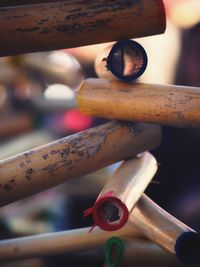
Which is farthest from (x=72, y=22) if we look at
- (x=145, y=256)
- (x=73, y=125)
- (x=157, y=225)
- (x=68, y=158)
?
(x=73, y=125)

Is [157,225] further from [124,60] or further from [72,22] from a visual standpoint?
[72,22]

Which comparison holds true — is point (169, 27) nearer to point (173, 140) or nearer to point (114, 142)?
point (173, 140)

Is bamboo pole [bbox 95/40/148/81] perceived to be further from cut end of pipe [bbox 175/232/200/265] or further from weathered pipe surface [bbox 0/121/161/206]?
cut end of pipe [bbox 175/232/200/265]

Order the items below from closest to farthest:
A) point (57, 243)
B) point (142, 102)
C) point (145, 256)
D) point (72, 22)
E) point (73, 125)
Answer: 1. point (72, 22)
2. point (142, 102)
3. point (145, 256)
4. point (57, 243)
5. point (73, 125)

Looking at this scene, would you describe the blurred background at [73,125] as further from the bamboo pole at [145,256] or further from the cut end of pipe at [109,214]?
the cut end of pipe at [109,214]

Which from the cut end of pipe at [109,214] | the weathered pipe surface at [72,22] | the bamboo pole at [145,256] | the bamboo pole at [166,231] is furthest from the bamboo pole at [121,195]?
the weathered pipe surface at [72,22]

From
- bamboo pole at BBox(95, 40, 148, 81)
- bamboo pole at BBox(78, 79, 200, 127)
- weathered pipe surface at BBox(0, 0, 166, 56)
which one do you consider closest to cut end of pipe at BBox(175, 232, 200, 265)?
bamboo pole at BBox(78, 79, 200, 127)
